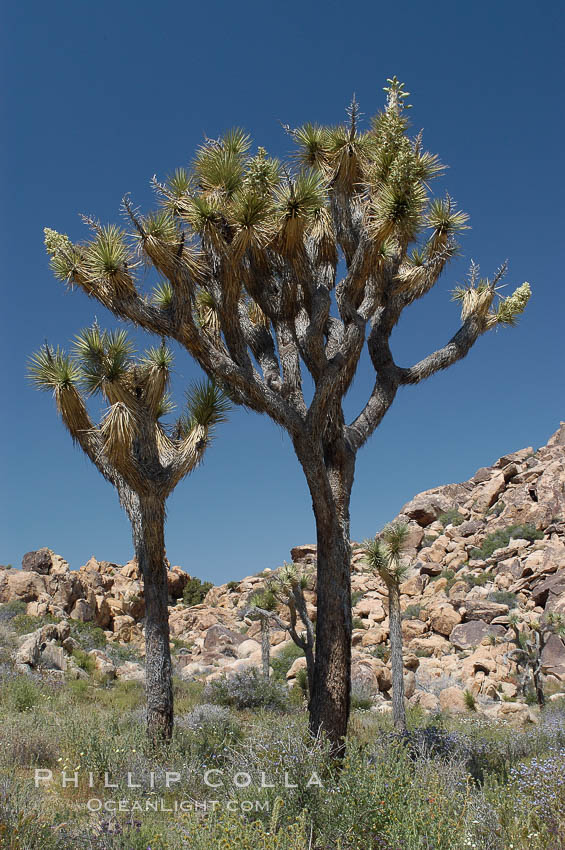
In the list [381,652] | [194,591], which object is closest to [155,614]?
[381,652]

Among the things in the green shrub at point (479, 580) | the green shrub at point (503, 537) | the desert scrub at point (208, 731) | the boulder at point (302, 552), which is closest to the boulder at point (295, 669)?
the desert scrub at point (208, 731)

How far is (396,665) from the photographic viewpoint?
441 inches

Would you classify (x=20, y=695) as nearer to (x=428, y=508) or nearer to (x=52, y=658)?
(x=52, y=658)

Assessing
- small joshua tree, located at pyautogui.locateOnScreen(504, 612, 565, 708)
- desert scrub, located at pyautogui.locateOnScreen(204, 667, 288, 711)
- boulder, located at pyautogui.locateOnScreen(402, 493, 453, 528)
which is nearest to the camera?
desert scrub, located at pyautogui.locateOnScreen(204, 667, 288, 711)

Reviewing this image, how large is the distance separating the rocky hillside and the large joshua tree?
5.50 m

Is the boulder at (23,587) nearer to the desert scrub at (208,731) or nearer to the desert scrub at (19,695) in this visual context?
the desert scrub at (19,695)

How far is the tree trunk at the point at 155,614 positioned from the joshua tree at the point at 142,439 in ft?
0.04

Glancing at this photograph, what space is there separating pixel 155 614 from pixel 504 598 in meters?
19.1

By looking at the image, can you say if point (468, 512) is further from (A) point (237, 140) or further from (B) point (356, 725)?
(A) point (237, 140)

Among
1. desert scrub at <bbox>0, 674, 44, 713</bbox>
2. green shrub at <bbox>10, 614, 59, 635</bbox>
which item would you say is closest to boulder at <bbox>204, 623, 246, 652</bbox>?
green shrub at <bbox>10, 614, 59, 635</bbox>

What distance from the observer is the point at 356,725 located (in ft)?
35.3

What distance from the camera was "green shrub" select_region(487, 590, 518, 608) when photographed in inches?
927

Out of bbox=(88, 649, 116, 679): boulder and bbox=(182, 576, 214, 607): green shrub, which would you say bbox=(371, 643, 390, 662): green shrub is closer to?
bbox=(88, 649, 116, 679): boulder

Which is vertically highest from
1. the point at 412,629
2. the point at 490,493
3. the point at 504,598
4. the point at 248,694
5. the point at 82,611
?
the point at 490,493
